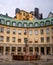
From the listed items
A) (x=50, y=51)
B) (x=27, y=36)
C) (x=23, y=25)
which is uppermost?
(x=23, y=25)

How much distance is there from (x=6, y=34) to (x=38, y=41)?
522 inches

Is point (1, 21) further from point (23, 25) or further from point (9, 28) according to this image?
point (23, 25)

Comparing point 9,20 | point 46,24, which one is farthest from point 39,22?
point 9,20

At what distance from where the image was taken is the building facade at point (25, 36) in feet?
224

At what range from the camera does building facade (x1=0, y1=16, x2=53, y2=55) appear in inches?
2682

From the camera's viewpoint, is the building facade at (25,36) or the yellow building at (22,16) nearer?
the building facade at (25,36)

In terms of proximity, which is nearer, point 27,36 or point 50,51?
point 50,51

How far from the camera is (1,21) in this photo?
69188mm

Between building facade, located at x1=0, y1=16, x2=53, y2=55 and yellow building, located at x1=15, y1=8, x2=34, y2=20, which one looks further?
yellow building, located at x1=15, y1=8, x2=34, y2=20

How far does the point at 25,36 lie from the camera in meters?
72.3

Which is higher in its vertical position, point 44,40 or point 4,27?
point 4,27

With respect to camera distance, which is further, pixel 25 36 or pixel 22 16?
pixel 22 16

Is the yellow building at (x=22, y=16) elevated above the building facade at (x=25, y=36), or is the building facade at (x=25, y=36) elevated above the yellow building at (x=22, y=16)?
the yellow building at (x=22, y=16)

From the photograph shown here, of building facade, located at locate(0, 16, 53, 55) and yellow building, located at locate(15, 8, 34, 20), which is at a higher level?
yellow building, located at locate(15, 8, 34, 20)
